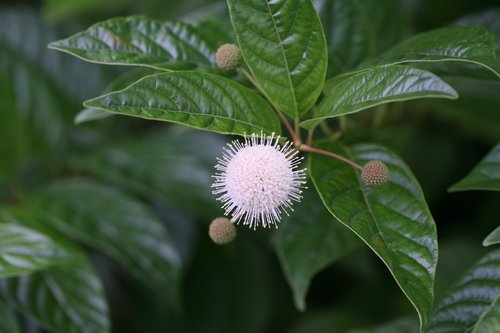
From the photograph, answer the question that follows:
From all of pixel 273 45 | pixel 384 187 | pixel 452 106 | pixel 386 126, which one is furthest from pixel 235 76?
pixel 452 106

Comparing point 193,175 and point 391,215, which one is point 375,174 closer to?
point 391,215

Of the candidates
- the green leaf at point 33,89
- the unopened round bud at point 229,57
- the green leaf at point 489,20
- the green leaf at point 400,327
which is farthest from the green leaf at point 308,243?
the green leaf at point 33,89

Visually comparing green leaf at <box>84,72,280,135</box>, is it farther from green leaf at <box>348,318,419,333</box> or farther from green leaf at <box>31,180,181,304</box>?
green leaf at <box>31,180,181,304</box>

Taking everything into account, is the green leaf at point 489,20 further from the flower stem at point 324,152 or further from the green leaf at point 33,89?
the green leaf at point 33,89

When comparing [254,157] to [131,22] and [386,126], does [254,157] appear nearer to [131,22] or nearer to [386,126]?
[131,22]

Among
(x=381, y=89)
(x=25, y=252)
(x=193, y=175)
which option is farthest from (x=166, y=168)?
(x=381, y=89)

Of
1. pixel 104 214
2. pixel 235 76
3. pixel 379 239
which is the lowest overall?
pixel 104 214
